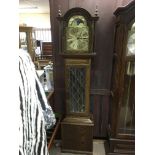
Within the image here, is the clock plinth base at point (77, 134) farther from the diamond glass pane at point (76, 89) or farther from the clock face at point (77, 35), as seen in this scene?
the clock face at point (77, 35)

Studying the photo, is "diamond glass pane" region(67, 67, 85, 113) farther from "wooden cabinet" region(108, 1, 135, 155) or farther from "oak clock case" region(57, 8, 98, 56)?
"wooden cabinet" region(108, 1, 135, 155)

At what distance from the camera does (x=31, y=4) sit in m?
2.64

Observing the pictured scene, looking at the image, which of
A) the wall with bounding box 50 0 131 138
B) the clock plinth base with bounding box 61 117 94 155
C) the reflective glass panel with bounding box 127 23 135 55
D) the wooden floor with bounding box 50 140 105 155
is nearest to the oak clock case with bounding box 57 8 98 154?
the clock plinth base with bounding box 61 117 94 155

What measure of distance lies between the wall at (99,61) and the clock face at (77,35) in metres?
0.28

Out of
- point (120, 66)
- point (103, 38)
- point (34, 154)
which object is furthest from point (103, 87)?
point (34, 154)

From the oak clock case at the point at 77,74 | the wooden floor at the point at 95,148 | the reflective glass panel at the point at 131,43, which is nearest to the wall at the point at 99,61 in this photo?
the wooden floor at the point at 95,148

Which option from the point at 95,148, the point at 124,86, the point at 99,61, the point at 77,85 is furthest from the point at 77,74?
the point at 95,148

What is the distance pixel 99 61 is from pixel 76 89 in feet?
1.54

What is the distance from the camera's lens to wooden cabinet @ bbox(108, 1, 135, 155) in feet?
5.42

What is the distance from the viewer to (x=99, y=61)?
82.7 inches

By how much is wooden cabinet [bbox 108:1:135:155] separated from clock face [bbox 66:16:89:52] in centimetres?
35

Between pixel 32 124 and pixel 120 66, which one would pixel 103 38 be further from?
pixel 32 124

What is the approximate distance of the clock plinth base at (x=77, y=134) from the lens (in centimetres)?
199

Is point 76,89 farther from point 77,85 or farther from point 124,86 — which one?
point 124,86
